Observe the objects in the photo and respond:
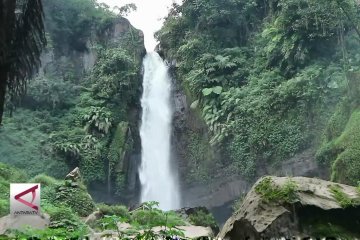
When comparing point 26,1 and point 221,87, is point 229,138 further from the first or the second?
point 26,1

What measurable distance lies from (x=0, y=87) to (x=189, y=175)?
19.3 m

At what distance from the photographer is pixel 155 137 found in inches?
910

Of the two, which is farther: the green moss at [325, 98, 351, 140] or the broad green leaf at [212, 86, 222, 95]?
the broad green leaf at [212, 86, 222, 95]

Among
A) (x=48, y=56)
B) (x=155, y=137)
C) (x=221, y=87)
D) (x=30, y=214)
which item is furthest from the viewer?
(x=48, y=56)

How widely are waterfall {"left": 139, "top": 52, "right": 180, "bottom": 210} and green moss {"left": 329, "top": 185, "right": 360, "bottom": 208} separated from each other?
14.6 meters

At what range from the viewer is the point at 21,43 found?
2.79 meters

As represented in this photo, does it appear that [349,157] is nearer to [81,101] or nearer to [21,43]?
[21,43]

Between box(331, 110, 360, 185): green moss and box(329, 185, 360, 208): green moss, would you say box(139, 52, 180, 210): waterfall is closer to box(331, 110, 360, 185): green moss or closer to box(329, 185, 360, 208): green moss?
box(331, 110, 360, 185): green moss

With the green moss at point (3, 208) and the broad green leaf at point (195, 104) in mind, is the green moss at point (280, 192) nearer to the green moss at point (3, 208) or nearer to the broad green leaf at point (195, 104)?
the green moss at point (3, 208)

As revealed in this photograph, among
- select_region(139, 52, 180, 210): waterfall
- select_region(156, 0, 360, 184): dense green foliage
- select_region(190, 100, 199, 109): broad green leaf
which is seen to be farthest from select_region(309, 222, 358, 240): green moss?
select_region(190, 100, 199, 109): broad green leaf

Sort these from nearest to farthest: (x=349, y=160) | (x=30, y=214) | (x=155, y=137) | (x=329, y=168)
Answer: (x=30, y=214) → (x=349, y=160) → (x=329, y=168) → (x=155, y=137)

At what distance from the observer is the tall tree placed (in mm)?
2574

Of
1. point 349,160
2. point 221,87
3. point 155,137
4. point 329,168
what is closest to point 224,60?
point 221,87

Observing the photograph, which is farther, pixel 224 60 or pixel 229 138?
pixel 224 60
